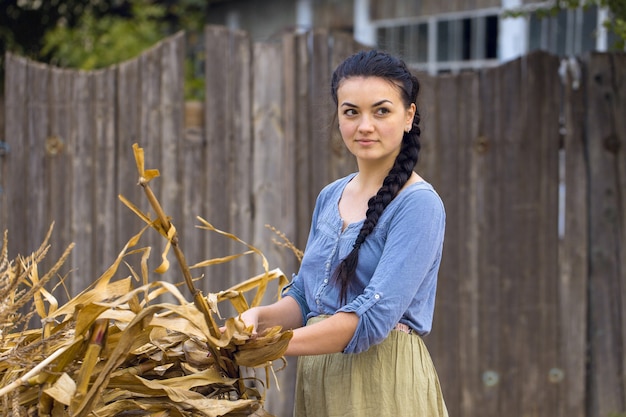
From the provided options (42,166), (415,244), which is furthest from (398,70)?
(42,166)

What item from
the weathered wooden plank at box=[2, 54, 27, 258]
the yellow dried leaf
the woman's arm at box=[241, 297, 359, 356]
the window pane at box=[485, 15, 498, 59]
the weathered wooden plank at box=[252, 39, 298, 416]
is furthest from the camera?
the window pane at box=[485, 15, 498, 59]

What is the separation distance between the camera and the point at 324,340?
2318 millimetres

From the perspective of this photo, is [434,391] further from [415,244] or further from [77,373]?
[77,373]

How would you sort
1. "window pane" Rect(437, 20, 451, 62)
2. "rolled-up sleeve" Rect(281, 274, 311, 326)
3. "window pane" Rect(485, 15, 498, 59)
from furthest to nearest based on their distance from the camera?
"window pane" Rect(437, 20, 451, 62), "window pane" Rect(485, 15, 498, 59), "rolled-up sleeve" Rect(281, 274, 311, 326)

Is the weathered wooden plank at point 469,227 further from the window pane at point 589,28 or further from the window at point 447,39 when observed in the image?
the window at point 447,39

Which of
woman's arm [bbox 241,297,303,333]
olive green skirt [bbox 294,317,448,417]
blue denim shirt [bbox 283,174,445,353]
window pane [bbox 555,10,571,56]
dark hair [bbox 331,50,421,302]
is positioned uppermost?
window pane [bbox 555,10,571,56]

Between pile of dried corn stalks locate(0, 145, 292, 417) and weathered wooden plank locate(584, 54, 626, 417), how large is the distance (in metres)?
3.36

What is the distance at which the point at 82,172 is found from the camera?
16.9ft

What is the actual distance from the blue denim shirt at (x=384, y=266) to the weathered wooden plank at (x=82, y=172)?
2.67 metres

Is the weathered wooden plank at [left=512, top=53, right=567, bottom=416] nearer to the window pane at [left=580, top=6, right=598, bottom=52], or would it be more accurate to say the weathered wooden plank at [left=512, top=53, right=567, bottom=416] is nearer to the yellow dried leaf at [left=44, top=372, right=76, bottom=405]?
the window pane at [left=580, top=6, right=598, bottom=52]

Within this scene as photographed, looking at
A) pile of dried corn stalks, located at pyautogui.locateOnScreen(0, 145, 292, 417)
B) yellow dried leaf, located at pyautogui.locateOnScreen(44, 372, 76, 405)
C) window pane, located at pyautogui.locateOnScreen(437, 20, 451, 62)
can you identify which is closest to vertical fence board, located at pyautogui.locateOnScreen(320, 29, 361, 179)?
pile of dried corn stalks, located at pyautogui.locateOnScreen(0, 145, 292, 417)

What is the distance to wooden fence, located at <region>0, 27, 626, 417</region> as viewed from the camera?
16.6 ft

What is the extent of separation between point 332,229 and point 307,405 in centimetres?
54

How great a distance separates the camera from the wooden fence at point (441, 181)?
5.06m
